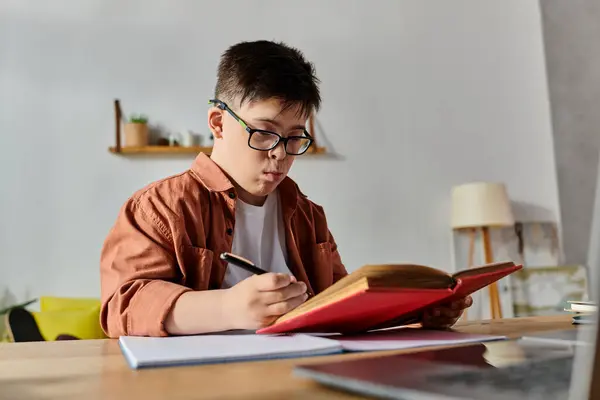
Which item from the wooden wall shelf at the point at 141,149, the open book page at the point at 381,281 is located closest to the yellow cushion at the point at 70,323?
the wooden wall shelf at the point at 141,149

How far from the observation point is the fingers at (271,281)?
2.28ft

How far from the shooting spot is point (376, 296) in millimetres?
609

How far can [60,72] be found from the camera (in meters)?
2.93

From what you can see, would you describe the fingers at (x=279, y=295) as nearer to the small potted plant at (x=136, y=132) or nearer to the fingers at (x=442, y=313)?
the fingers at (x=442, y=313)

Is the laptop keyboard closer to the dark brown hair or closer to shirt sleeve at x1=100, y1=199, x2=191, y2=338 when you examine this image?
shirt sleeve at x1=100, y1=199, x2=191, y2=338

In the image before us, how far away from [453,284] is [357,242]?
2445 millimetres

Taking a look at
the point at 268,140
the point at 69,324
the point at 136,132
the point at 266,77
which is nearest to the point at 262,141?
the point at 268,140

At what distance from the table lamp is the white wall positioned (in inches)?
7.5

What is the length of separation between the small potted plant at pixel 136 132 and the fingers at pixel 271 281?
7.68ft

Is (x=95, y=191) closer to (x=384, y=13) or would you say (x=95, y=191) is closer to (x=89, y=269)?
(x=89, y=269)

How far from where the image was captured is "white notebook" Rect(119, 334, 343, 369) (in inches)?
20.2

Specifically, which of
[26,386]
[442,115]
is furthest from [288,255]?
[442,115]

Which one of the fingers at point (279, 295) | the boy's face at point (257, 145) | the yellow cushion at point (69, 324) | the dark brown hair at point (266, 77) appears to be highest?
the dark brown hair at point (266, 77)

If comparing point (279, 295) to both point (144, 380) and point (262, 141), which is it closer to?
point (144, 380)
